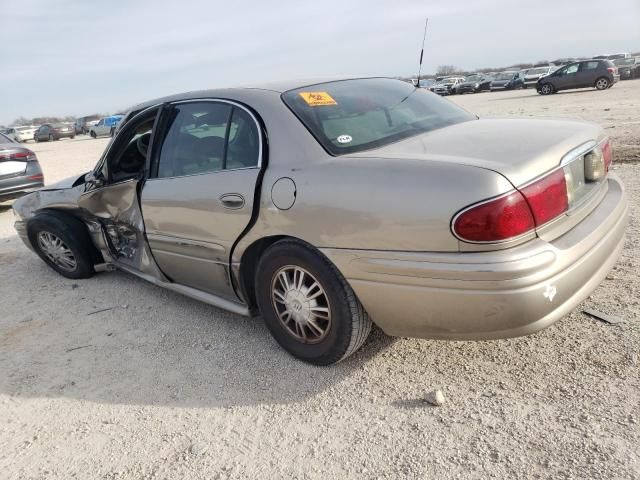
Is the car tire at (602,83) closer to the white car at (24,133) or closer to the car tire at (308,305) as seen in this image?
the car tire at (308,305)

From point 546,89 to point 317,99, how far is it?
27.5 m

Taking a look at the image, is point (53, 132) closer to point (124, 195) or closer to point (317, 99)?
point (124, 195)

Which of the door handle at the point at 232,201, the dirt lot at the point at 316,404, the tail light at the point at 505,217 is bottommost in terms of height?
the dirt lot at the point at 316,404

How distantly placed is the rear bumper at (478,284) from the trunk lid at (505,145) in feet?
1.15

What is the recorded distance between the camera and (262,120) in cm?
289

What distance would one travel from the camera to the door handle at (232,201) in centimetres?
287

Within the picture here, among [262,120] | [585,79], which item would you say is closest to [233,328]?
[262,120]

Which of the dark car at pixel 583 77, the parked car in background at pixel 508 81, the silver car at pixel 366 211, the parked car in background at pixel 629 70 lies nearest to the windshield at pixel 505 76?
the parked car in background at pixel 508 81

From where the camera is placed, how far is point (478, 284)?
214 centimetres

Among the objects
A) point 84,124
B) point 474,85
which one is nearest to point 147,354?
point 474,85

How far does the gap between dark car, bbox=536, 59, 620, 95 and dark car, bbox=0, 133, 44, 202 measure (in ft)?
83.8

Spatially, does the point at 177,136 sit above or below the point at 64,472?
above

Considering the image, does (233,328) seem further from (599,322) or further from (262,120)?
(599,322)

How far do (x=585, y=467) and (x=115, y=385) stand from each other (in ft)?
8.09
